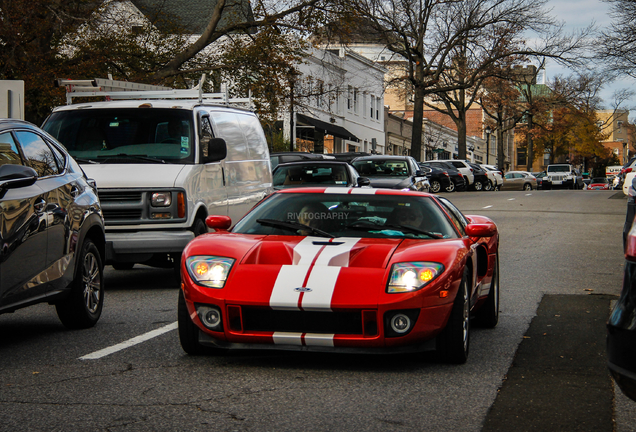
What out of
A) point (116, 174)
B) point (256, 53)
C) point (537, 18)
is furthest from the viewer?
point (537, 18)

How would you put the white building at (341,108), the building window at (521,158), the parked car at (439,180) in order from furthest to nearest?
the building window at (521,158) < the white building at (341,108) < the parked car at (439,180)

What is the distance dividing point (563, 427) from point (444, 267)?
4.89 feet

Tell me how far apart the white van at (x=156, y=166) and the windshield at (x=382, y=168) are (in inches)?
412

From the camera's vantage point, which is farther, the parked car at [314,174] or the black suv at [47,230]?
the parked car at [314,174]

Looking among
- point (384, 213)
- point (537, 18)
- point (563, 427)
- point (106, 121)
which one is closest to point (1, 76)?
point (106, 121)

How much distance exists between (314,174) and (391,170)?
650 cm

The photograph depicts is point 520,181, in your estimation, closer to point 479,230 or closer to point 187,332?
point 479,230

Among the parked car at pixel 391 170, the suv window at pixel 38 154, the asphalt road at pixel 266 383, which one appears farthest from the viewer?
the parked car at pixel 391 170

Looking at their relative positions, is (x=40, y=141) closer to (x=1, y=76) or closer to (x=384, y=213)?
(x=384, y=213)

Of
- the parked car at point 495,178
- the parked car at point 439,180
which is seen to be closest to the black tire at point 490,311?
the parked car at point 439,180

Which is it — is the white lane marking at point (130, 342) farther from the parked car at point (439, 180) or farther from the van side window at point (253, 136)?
the parked car at point (439, 180)

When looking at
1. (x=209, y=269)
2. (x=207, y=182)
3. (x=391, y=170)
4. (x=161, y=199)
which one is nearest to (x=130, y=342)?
(x=209, y=269)

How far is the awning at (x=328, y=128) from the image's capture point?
47231 millimetres

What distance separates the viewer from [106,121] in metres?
11.0
